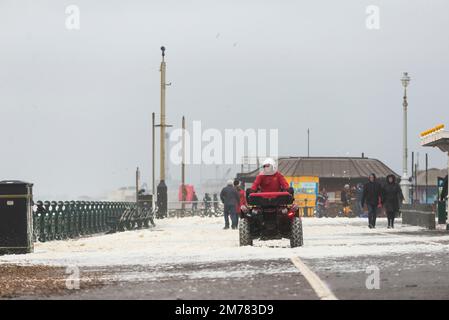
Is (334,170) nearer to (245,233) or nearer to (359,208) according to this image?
(359,208)

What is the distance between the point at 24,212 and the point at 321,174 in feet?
211

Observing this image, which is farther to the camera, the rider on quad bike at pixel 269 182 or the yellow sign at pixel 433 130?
the yellow sign at pixel 433 130

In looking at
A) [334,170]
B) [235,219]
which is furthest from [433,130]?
[334,170]

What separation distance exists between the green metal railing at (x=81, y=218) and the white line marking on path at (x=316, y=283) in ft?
43.1

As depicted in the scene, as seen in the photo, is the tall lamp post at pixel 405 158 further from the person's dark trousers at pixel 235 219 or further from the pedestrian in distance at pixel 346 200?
the person's dark trousers at pixel 235 219

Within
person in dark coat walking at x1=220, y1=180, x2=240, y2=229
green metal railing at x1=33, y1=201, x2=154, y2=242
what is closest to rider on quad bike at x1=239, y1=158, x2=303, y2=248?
green metal railing at x1=33, y1=201, x2=154, y2=242

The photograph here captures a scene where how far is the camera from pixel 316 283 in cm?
1085

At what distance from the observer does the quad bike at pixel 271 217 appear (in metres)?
18.8

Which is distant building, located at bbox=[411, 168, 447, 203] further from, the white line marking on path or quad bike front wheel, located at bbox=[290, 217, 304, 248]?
the white line marking on path

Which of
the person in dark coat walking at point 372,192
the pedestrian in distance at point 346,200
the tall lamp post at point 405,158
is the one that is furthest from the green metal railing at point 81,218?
the pedestrian in distance at point 346,200

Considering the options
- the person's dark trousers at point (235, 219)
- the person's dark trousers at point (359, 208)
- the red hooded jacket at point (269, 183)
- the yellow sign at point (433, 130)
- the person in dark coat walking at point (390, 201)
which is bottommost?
the person's dark trousers at point (359, 208)

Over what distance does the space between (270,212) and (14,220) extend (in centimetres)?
483

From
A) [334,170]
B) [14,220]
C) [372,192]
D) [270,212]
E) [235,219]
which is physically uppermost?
[334,170]
